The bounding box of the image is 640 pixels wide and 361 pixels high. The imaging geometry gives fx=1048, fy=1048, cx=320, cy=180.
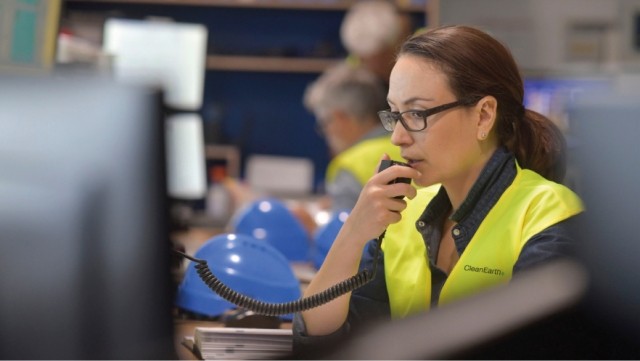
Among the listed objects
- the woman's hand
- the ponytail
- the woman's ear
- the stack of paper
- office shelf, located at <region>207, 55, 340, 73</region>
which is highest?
the woman's ear

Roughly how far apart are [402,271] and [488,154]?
0.23m

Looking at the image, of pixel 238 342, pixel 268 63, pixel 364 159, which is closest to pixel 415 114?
pixel 238 342

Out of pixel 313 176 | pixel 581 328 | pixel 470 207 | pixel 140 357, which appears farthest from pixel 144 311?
pixel 313 176

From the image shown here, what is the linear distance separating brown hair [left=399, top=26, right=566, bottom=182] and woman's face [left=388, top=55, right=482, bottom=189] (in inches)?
0.7

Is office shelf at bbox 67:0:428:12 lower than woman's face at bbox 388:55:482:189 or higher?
lower

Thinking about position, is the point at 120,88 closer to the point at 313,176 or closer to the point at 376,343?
the point at 376,343

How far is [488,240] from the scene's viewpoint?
57.4 inches

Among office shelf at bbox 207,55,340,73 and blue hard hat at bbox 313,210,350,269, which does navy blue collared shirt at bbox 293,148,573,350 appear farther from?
office shelf at bbox 207,55,340,73

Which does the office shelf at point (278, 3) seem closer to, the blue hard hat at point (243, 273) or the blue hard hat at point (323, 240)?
the blue hard hat at point (323, 240)

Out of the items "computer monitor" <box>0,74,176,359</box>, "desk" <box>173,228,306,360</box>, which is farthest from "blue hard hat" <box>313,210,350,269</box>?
"computer monitor" <box>0,74,176,359</box>

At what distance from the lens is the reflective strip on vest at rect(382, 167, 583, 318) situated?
4.61 feet

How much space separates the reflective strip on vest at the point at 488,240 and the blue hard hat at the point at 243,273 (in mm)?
381

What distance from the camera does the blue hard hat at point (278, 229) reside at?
9.87 feet

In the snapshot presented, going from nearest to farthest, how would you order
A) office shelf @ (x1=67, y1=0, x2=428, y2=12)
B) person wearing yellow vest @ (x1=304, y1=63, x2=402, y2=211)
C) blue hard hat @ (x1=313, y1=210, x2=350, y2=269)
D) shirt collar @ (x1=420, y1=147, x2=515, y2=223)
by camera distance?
shirt collar @ (x1=420, y1=147, x2=515, y2=223)
blue hard hat @ (x1=313, y1=210, x2=350, y2=269)
person wearing yellow vest @ (x1=304, y1=63, x2=402, y2=211)
office shelf @ (x1=67, y1=0, x2=428, y2=12)
